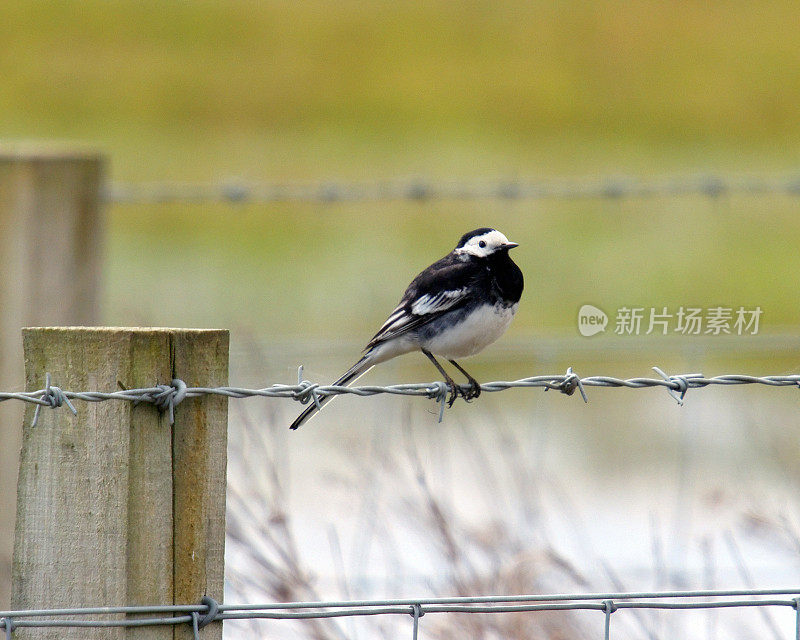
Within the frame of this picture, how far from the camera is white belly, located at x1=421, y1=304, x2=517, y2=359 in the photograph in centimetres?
507

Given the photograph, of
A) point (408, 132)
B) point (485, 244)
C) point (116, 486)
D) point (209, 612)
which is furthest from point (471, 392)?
point (408, 132)

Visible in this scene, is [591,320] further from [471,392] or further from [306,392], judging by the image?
[306,392]

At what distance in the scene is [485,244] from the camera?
5246 millimetres

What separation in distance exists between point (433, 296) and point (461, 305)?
0.42ft

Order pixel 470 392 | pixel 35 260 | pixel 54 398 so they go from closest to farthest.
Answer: pixel 54 398 < pixel 470 392 < pixel 35 260

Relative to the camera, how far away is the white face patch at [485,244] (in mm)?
5215

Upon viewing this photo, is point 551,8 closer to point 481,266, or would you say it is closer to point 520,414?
point 520,414

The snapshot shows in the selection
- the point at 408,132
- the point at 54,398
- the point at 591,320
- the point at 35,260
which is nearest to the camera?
the point at 54,398

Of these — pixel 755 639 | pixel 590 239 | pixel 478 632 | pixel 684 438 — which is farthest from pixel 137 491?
pixel 590 239

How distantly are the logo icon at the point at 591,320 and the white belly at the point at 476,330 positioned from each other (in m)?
0.53

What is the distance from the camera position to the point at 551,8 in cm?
3809

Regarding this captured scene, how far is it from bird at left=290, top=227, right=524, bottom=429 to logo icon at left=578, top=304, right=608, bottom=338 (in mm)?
551

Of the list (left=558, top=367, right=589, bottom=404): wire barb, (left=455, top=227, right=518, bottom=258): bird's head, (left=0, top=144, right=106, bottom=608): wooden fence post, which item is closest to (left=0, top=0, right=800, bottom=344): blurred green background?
(left=0, top=144, right=106, bottom=608): wooden fence post

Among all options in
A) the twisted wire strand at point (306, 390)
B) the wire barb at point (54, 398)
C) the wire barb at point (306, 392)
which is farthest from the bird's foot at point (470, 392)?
the wire barb at point (54, 398)
